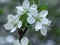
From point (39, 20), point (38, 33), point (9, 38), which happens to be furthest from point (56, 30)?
point (39, 20)


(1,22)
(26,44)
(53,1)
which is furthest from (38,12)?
(53,1)

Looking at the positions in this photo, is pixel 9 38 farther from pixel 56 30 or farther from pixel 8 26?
pixel 8 26

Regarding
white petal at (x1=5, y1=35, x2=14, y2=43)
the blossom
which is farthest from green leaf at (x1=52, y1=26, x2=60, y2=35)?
the blossom

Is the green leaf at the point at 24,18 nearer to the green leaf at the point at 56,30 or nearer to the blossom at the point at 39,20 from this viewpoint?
the blossom at the point at 39,20

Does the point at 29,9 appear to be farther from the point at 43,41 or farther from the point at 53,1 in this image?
the point at 53,1

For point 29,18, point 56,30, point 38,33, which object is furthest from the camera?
point 38,33

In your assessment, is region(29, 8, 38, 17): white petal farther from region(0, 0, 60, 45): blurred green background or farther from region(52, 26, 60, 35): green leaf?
region(52, 26, 60, 35): green leaf

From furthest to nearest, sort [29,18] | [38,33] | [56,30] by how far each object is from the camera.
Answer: [38,33], [56,30], [29,18]
